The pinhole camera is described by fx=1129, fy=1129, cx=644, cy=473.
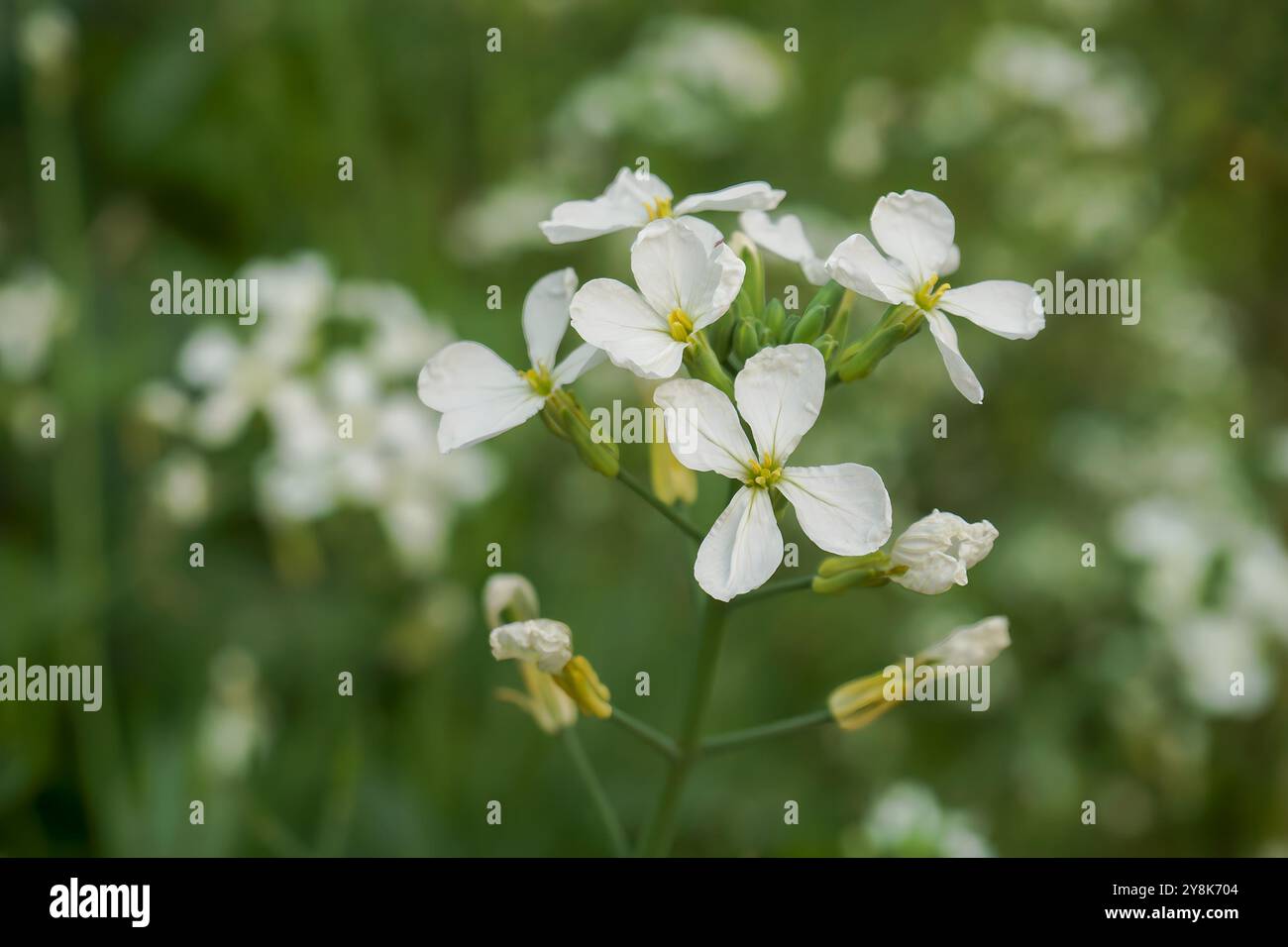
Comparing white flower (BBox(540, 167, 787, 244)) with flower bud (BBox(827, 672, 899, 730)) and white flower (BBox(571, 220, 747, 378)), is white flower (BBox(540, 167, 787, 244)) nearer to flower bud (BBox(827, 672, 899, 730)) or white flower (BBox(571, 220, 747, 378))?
white flower (BBox(571, 220, 747, 378))

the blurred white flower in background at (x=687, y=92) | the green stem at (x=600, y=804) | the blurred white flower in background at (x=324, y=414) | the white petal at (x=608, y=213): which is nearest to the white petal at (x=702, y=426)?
the white petal at (x=608, y=213)

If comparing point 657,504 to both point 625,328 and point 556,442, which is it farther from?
point 556,442

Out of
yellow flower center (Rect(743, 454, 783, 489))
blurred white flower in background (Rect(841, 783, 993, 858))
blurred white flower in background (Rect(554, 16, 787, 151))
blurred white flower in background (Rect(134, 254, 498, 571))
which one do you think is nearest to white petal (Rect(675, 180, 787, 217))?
yellow flower center (Rect(743, 454, 783, 489))

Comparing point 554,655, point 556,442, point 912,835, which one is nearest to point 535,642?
point 554,655

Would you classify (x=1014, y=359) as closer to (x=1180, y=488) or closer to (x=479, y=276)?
(x=1180, y=488)

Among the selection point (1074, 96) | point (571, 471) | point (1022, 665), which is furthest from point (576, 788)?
point (1074, 96)

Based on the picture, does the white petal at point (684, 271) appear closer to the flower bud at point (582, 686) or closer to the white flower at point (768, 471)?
the white flower at point (768, 471)
